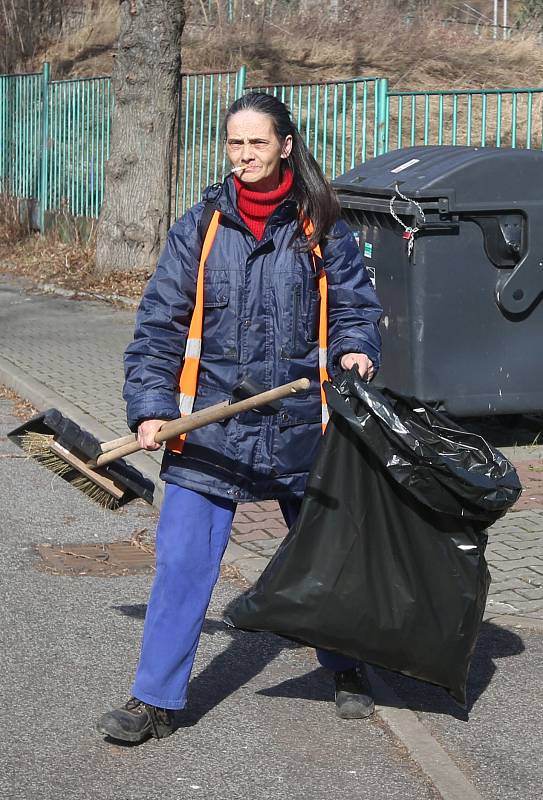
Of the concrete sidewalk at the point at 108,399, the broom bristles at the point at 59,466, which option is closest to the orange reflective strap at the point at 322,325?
the broom bristles at the point at 59,466

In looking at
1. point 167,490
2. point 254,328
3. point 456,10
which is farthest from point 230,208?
point 456,10

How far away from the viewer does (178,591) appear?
3762mm

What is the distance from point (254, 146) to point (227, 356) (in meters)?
0.61

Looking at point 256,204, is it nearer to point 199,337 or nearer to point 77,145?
Result: point 199,337

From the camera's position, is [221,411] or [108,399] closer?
[221,411]

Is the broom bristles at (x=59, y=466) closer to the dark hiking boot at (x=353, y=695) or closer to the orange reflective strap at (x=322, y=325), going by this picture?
the orange reflective strap at (x=322, y=325)

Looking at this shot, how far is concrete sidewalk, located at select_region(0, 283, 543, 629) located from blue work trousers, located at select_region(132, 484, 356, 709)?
62.1 inches

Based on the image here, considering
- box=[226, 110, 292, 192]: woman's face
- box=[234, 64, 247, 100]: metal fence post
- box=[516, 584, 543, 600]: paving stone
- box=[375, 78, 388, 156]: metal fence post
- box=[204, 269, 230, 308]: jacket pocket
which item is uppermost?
box=[234, 64, 247, 100]: metal fence post

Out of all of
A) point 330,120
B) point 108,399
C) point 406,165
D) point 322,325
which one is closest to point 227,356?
point 322,325

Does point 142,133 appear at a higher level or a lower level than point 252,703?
higher

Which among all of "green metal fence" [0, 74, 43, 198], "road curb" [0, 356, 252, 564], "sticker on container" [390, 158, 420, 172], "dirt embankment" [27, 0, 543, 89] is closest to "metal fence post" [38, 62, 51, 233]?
"green metal fence" [0, 74, 43, 198]

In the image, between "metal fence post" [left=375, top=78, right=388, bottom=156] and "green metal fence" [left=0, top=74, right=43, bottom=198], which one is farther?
"green metal fence" [left=0, top=74, right=43, bottom=198]

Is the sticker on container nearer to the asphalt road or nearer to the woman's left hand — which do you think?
the asphalt road

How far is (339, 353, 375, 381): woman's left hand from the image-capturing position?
12.5 ft
